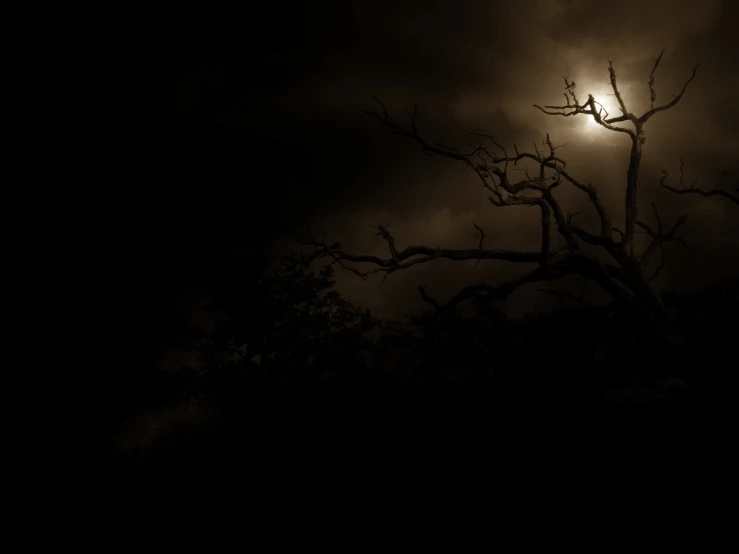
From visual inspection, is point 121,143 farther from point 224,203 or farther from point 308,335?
point 308,335

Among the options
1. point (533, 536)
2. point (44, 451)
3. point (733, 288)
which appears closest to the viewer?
point (533, 536)

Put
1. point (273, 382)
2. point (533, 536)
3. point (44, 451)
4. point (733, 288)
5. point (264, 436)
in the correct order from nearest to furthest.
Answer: point (533, 536)
point (44, 451)
point (264, 436)
point (273, 382)
point (733, 288)

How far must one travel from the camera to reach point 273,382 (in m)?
8.58

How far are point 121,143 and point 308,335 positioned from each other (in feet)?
16.0

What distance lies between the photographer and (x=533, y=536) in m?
4.33

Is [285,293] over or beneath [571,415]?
over

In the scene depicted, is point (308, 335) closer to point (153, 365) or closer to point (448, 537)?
point (153, 365)

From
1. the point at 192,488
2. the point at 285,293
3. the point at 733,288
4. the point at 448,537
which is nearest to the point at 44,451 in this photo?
the point at 192,488

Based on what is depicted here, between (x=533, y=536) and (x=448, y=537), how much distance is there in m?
0.81

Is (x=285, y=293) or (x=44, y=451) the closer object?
(x=44, y=451)

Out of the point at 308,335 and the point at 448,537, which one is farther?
the point at 308,335

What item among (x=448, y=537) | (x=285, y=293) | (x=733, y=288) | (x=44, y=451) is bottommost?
(x=448, y=537)

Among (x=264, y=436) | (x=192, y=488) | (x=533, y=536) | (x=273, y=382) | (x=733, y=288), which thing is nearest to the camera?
(x=533, y=536)

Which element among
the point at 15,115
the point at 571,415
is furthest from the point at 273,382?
the point at 15,115
